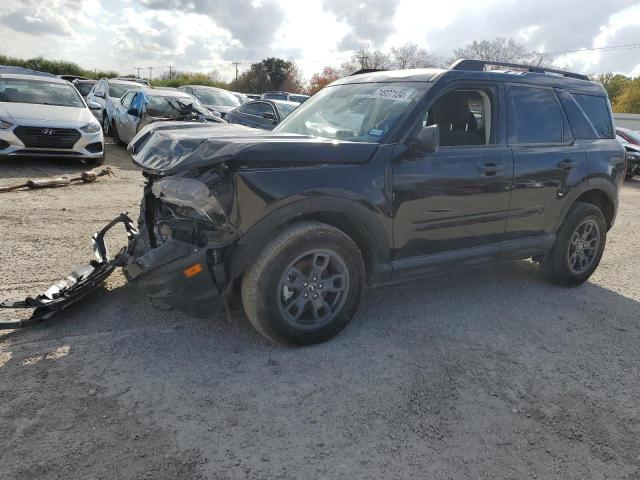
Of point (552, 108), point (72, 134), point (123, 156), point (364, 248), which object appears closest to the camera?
point (364, 248)

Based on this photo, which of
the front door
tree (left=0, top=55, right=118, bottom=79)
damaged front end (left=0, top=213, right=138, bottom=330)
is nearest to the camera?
damaged front end (left=0, top=213, right=138, bottom=330)

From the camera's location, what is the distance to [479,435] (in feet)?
9.07

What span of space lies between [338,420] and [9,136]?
28.3 feet

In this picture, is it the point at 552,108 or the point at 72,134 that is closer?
the point at 552,108

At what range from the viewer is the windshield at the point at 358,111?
3.84m

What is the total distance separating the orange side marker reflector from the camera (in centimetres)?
310

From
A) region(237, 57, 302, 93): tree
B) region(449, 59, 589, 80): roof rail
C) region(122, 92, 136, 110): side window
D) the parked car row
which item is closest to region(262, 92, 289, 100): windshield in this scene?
the parked car row

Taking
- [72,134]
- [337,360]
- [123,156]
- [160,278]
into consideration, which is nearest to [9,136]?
[72,134]

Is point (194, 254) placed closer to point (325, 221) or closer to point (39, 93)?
point (325, 221)

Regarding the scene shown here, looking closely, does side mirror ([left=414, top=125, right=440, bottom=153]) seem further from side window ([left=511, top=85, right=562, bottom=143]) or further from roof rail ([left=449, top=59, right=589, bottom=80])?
side window ([left=511, top=85, right=562, bottom=143])

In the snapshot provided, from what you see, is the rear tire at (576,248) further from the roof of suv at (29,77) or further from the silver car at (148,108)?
the roof of suv at (29,77)

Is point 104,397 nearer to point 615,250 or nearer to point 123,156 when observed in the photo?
point 615,250

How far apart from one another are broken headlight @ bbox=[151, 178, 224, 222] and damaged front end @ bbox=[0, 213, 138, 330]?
2.20 feet

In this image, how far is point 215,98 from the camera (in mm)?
17359
